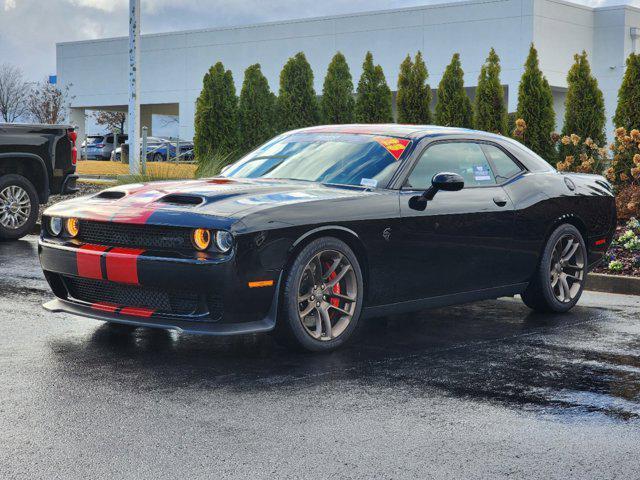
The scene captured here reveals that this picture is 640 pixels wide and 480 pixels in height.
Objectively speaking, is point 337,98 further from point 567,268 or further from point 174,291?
point 174,291

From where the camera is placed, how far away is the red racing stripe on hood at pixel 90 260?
6371 mm

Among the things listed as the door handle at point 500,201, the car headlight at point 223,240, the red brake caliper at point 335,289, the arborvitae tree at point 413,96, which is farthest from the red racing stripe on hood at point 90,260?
the arborvitae tree at point 413,96

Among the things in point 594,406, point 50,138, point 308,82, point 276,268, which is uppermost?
point 308,82

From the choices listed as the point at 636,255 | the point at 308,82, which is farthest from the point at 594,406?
the point at 308,82

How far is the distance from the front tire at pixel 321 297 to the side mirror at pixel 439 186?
2.50 feet

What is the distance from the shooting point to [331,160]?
7.44 metres

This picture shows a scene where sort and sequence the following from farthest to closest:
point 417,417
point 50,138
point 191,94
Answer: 1. point 191,94
2. point 50,138
3. point 417,417

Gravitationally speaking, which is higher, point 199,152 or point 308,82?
point 308,82

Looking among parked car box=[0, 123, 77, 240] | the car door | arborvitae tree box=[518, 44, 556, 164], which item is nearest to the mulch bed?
the car door

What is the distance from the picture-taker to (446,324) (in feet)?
26.0

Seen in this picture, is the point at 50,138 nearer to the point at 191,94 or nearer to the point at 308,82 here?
the point at 308,82

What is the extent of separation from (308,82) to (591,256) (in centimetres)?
1587

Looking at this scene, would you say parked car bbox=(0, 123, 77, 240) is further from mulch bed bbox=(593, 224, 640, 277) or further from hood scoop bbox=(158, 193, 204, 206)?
hood scoop bbox=(158, 193, 204, 206)

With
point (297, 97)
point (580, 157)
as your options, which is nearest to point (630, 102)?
point (580, 157)
